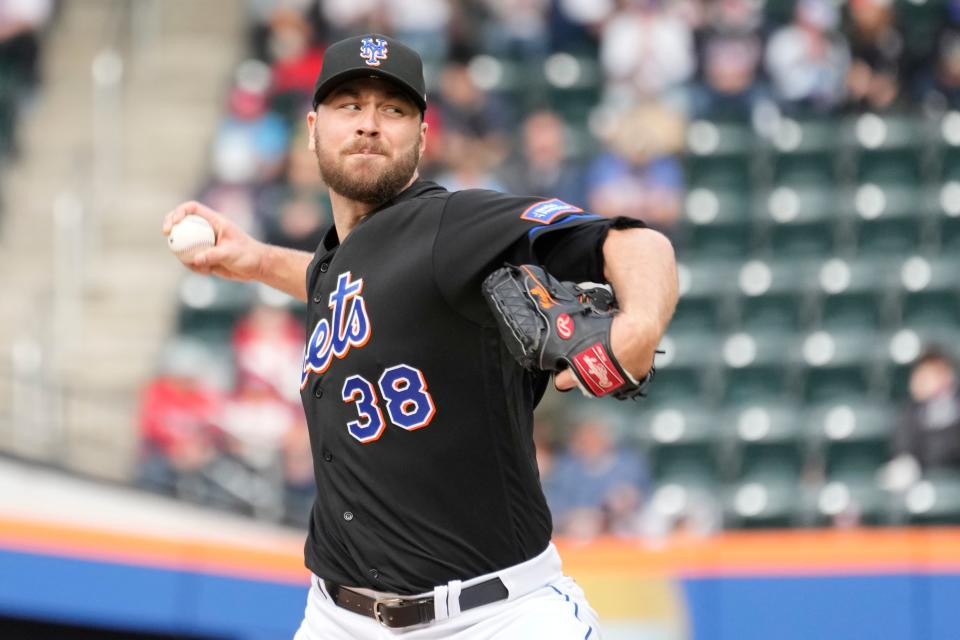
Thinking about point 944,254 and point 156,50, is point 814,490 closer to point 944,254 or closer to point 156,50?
point 944,254

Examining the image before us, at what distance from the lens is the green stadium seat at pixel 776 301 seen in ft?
30.5

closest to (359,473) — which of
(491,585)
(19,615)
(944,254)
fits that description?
(491,585)

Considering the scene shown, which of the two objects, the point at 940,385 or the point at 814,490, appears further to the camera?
the point at 814,490

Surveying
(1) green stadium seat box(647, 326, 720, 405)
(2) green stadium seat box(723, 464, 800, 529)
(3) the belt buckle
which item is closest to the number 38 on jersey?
(3) the belt buckle

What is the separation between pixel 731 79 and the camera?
32.5 feet

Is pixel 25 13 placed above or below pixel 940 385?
above

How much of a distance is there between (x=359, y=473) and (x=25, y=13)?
8.57 meters

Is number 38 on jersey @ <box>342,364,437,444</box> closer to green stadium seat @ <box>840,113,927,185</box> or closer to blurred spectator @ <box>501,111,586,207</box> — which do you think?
blurred spectator @ <box>501,111,586,207</box>

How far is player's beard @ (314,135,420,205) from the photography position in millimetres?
3182

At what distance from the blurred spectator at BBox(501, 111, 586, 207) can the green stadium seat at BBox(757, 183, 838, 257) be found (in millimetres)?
1295

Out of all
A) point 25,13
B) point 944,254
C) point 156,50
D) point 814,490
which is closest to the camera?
point 814,490

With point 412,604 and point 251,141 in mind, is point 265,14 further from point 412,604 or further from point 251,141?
point 412,604

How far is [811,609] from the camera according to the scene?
5426 mm

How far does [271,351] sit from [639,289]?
246 inches
